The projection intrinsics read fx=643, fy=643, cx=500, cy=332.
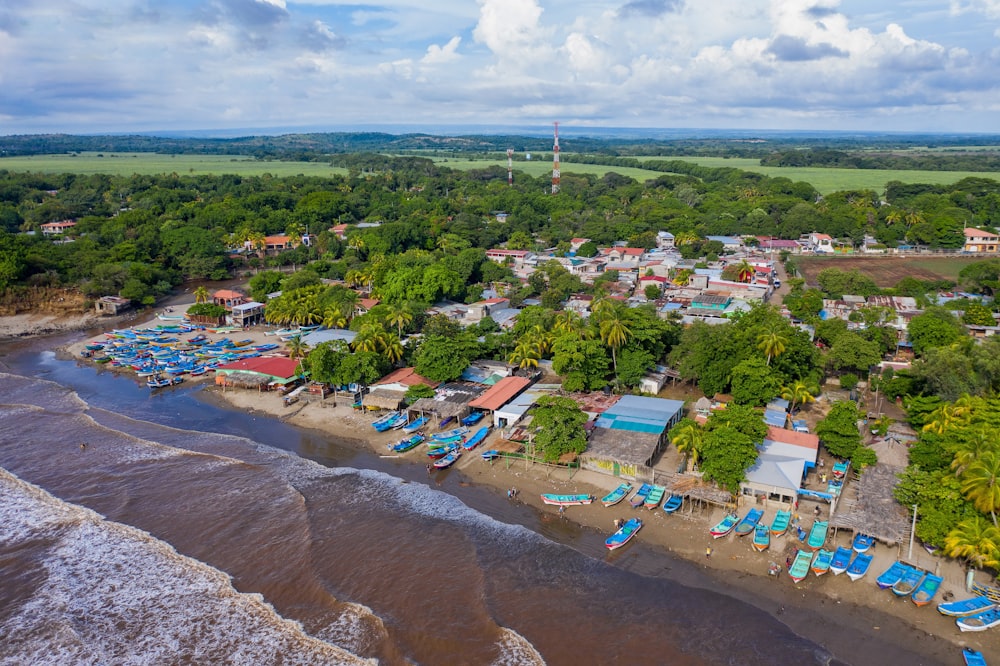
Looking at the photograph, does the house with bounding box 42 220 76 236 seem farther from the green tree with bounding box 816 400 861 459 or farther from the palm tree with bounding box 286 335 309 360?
the green tree with bounding box 816 400 861 459

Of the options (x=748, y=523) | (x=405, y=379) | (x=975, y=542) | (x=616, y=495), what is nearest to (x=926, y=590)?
(x=975, y=542)

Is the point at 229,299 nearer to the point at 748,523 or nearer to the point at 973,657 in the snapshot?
the point at 748,523

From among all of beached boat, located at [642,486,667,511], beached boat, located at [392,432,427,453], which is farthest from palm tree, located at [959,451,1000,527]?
beached boat, located at [392,432,427,453]

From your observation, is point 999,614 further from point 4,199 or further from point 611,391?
point 4,199

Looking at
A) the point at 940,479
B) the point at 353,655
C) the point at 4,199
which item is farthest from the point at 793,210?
the point at 4,199

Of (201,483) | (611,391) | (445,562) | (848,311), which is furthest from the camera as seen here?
(848,311)

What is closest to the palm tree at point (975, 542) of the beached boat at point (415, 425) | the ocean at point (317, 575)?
the ocean at point (317, 575)
